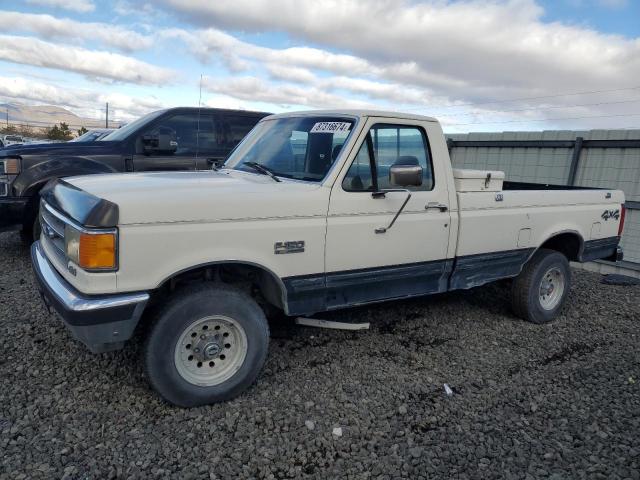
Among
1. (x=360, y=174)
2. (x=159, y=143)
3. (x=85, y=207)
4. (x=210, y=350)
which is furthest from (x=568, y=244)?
(x=159, y=143)

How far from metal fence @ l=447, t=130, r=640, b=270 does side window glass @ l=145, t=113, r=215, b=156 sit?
20.5 feet

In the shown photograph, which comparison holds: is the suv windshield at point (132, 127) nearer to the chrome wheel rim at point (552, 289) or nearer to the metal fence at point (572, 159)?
the chrome wheel rim at point (552, 289)

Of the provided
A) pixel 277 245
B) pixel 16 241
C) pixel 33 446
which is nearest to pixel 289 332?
pixel 277 245

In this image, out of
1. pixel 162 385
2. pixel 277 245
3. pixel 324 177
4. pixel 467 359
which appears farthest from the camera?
pixel 467 359

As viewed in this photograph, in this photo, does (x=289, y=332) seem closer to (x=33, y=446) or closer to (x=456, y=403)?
(x=456, y=403)

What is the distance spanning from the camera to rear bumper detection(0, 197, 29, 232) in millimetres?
5801

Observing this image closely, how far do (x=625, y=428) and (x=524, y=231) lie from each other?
6.63 feet

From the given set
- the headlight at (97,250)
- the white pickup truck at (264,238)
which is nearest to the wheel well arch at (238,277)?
the white pickup truck at (264,238)

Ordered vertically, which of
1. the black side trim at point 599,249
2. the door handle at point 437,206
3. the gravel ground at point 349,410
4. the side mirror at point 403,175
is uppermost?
the side mirror at point 403,175

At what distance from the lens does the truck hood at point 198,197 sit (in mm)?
2854

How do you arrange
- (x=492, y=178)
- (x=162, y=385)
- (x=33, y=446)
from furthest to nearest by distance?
(x=492, y=178)
(x=162, y=385)
(x=33, y=446)

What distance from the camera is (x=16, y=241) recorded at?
7566 millimetres

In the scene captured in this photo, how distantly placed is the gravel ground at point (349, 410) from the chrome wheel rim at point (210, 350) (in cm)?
23

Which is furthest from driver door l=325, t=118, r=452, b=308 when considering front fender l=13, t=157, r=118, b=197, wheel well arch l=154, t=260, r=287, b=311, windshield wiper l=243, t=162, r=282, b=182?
front fender l=13, t=157, r=118, b=197
